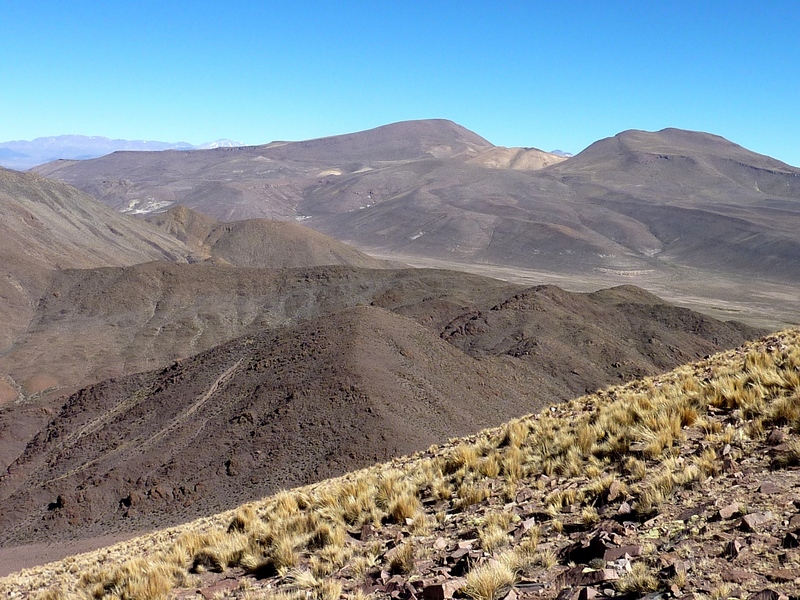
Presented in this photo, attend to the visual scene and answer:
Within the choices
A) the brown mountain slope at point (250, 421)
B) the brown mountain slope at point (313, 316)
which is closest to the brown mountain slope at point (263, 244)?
the brown mountain slope at point (313, 316)

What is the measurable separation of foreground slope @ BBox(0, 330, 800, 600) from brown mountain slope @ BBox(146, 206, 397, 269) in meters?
75.6

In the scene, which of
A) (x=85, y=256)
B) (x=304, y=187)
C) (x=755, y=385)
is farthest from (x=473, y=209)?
(x=755, y=385)

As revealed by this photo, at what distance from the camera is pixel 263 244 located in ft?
296

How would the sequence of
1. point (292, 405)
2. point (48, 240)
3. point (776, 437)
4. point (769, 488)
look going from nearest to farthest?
point (769, 488) < point (776, 437) < point (292, 405) < point (48, 240)

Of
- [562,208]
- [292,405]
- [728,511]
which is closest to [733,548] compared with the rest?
[728,511]

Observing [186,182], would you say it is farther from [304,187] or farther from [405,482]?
[405,482]

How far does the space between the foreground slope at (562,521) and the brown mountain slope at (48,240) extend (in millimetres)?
43778

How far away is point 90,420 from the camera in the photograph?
91.0 ft

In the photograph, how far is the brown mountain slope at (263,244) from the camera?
8675 cm

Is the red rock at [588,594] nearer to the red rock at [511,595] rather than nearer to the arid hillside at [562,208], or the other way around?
the red rock at [511,595]

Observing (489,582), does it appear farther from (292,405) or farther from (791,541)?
(292,405)

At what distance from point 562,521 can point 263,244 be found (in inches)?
3424

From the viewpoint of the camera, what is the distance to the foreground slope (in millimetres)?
4812

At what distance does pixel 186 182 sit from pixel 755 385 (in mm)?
199407
